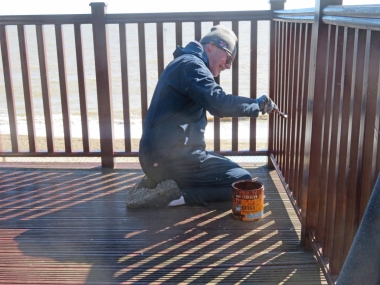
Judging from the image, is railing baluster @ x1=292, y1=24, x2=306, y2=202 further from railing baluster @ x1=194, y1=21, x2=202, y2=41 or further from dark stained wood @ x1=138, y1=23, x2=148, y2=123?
dark stained wood @ x1=138, y1=23, x2=148, y2=123

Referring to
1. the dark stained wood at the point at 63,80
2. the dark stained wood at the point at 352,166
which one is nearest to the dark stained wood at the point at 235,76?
the dark stained wood at the point at 63,80

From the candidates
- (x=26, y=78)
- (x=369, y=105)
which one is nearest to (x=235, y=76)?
(x=26, y=78)

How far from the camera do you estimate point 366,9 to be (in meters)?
1.64

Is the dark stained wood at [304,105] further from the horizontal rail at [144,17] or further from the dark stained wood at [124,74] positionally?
the dark stained wood at [124,74]

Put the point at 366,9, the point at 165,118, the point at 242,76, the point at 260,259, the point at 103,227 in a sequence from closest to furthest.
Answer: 1. the point at 366,9
2. the point at 260,259
3. the point at 103,227
4. the point at 165,118
5. the point at 242,76

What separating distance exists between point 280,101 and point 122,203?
1.48m

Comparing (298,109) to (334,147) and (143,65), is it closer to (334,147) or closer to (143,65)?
(334,147)

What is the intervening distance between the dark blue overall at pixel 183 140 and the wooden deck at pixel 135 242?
0.17m

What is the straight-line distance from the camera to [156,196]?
11.0 feet

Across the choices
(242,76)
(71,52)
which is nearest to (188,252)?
(242,76)

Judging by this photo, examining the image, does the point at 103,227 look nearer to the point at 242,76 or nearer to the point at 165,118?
the point at 165,118

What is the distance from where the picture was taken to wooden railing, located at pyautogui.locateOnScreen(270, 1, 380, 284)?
1.69m

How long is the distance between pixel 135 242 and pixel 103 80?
6.00ft

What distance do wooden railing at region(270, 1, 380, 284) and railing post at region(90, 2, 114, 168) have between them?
1.60 metres
